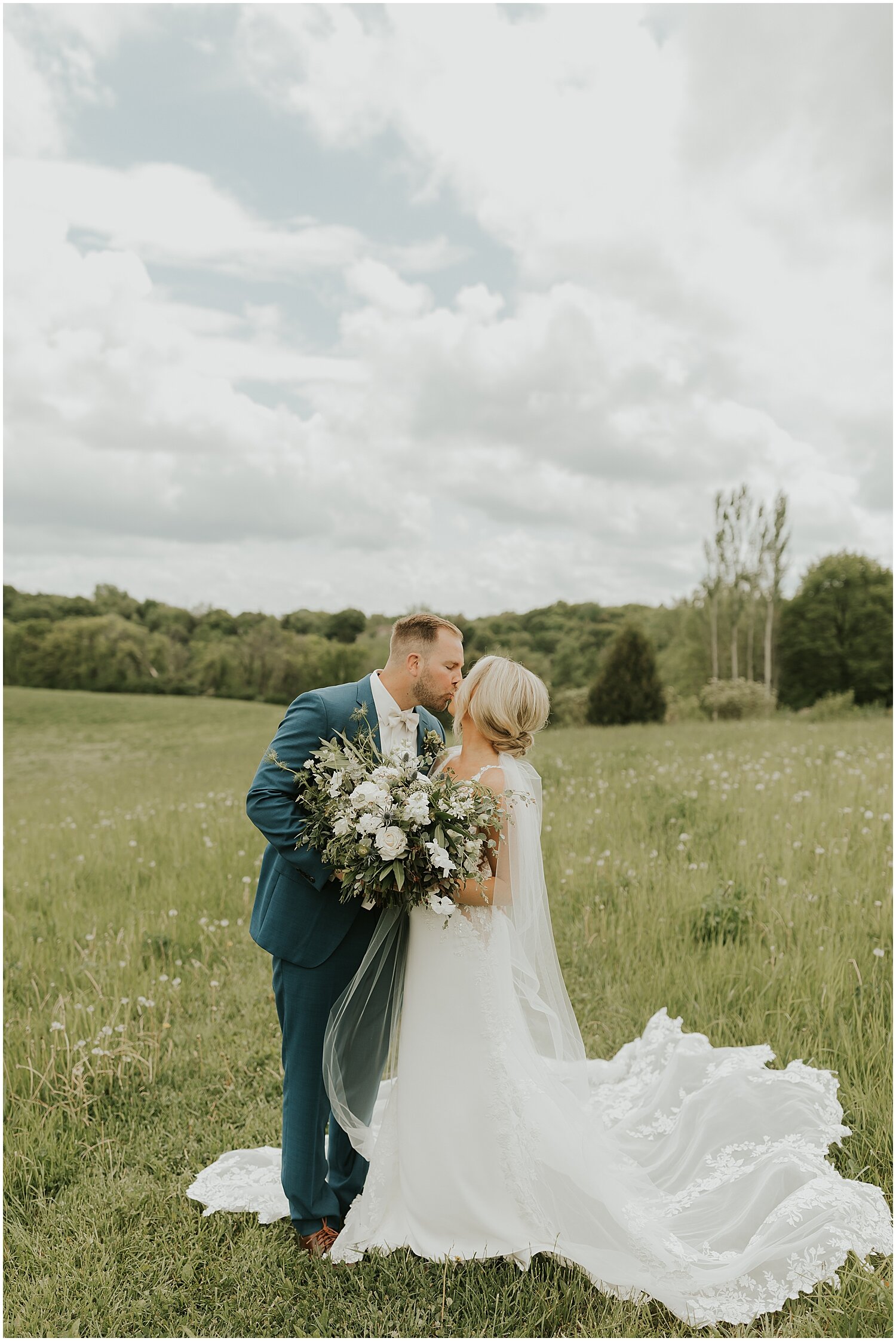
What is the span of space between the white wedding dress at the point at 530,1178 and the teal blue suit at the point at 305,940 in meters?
0.24

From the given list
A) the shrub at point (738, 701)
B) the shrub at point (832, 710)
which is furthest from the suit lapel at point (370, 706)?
the shrub at point (738, 701)

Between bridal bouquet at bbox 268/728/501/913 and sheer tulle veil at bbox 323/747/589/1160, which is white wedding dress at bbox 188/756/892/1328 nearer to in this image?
sheer tulle veil at bbox 323/747/589/1160

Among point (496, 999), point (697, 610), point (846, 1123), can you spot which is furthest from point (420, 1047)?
point (697, 610)

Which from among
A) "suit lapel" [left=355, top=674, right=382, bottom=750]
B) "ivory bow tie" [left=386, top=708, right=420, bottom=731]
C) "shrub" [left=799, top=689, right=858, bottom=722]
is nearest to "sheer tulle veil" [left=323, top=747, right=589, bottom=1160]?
"ivory bow tie" [left=386, top=708, right=420, bottom=731]

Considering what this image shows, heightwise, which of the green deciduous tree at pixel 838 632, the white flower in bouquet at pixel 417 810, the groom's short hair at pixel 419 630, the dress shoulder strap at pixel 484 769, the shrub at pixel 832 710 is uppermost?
the green deciduous tree at pixel 838 632

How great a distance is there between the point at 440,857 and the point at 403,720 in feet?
3.11

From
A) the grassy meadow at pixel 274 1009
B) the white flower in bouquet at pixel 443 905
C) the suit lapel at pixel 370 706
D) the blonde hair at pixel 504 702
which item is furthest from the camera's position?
the suit lapel at pixel 370 706

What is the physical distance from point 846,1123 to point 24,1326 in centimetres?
429

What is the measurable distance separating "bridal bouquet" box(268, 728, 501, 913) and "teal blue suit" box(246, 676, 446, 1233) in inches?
8.8

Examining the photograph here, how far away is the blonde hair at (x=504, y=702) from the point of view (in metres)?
3.76

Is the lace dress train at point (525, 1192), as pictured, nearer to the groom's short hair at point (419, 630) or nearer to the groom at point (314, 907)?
the groom at point (314, 907)

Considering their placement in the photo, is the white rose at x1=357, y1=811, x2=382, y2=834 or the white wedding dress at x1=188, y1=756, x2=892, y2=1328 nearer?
the white rose at x1=357, y1=811, x2=382, y2=834

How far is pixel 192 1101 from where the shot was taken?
200 inches

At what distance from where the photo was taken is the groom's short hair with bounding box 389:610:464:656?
3.88 m
